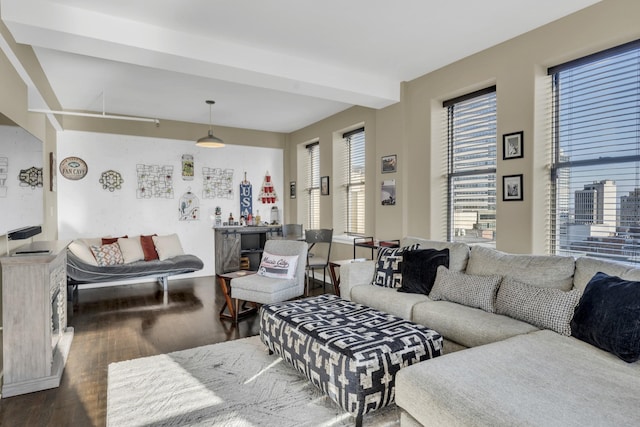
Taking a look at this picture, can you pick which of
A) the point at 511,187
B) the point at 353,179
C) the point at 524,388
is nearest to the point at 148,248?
the point at 353,179

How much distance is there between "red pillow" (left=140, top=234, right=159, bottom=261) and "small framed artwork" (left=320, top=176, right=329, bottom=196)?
2.88 meters

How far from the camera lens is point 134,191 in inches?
239

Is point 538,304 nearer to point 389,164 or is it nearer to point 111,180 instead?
point 389,164

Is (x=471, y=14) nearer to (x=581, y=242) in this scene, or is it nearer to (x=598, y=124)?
(x=598, y=124)

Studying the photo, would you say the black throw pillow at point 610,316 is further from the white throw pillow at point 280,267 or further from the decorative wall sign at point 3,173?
the decorative wall sign at point 3,173

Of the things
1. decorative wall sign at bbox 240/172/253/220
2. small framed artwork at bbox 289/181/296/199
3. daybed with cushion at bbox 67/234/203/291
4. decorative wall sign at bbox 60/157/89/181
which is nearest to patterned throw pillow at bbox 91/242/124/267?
daybed with cushion at bbox 67/234/203/291

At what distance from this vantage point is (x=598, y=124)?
294 centimetres

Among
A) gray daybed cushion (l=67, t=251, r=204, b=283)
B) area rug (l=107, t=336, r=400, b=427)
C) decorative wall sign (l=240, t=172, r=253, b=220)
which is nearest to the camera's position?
area rug (l=107, t=336, r=400, b=427)

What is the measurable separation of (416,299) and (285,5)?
8.49ft

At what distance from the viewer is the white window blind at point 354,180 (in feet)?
18.6

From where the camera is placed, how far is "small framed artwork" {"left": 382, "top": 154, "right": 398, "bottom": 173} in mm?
4629

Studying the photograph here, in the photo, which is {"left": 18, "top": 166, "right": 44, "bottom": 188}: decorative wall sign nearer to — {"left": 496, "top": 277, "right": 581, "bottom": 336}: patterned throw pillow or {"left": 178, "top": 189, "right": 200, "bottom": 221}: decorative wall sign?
{"left": 178, "top": 189, "right": 200, "bottom": 221}: decorative wall sign

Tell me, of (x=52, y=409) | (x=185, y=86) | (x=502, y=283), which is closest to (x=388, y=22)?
(x=502, y=283)

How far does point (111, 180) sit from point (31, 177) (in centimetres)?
287
